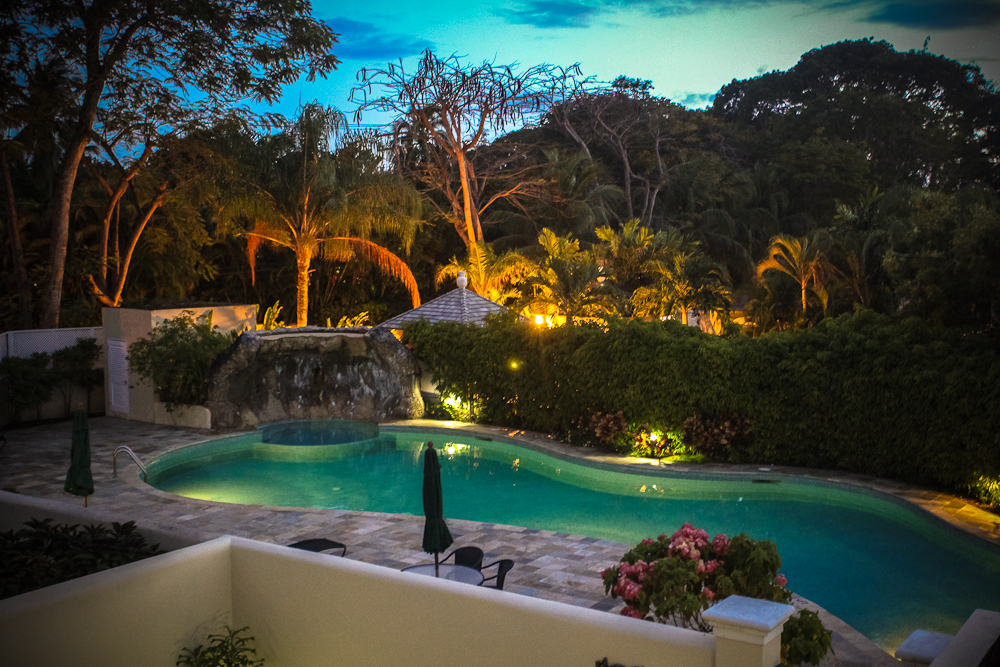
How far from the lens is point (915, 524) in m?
9.88

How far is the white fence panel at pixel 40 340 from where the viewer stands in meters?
16.8

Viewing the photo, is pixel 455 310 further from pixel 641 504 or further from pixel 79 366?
pixel 641 504

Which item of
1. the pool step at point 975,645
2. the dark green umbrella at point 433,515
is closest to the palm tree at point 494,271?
the dark green umbrella at point 433,515

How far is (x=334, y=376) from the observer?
59.0 ft

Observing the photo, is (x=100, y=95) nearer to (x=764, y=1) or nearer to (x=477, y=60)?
(x=477, y=60)

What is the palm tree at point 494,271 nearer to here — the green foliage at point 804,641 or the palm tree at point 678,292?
the palm tree at point 678,292

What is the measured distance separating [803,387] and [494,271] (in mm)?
12067

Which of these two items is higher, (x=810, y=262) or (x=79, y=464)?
(x=810, y=262)

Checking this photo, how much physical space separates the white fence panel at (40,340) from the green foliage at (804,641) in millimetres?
17345

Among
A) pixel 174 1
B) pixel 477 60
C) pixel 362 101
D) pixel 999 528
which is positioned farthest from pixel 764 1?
pixel 999 528

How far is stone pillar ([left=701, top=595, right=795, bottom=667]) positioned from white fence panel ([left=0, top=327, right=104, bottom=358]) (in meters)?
17.4

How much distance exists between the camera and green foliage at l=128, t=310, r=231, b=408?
1641 cm

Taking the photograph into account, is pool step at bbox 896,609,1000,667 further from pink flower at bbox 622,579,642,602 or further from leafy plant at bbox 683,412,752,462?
leafy plant at bbox 683,412,752,462

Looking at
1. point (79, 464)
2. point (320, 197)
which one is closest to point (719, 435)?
point (79, 464)
